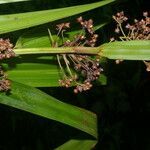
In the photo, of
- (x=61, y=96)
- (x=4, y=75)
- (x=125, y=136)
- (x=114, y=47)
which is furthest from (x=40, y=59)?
(x=125, y=136)

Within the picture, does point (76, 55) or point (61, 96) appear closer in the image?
point (76, 55)

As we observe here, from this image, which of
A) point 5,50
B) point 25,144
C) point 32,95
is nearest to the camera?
point 5,50

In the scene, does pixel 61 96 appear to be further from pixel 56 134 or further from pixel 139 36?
pixel 139 36

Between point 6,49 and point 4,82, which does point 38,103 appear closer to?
point 4,82

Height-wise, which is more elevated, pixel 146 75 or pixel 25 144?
pixel 146 75

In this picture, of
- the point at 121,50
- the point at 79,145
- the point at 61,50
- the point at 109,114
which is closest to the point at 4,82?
the point at 61,50

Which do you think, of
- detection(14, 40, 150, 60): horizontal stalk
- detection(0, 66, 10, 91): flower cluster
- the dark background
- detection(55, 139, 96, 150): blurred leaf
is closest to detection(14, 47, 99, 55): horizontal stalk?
detection(14, 40, 150, 60): horizontal stalk
